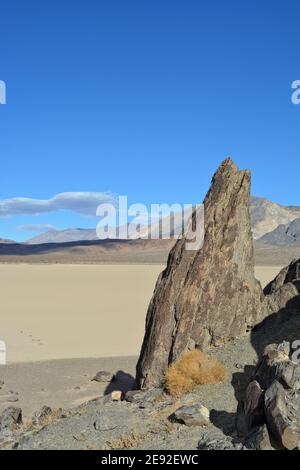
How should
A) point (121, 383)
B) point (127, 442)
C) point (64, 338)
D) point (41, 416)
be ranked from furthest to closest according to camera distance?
point (64, 338) < point (121, 383) < point (41, 416) < point (127, 442)

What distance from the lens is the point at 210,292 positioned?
1276cm

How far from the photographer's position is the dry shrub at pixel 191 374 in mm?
10930

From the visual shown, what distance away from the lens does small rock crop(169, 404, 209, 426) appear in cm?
909

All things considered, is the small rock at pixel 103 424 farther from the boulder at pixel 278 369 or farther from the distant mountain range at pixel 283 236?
the distant mountain range at pixel 283 236

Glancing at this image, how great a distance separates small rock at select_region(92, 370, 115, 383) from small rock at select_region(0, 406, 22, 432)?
6087 mm

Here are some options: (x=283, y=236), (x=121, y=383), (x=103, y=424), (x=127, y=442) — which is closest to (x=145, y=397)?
(x=103, y=424)

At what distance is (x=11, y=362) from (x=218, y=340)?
34.1 ft

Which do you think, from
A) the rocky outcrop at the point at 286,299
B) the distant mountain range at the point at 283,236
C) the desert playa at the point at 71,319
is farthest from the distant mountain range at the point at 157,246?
the rocky outcrop at the point at 286,299

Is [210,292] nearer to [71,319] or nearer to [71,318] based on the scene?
[71,319]

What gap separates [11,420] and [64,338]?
48.7ft

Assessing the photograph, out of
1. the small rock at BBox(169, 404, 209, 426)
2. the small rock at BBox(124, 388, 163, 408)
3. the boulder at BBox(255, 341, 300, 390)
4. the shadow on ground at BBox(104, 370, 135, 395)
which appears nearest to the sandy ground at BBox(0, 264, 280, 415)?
the shadow on ground at BBox(104, 370, 135, 395)

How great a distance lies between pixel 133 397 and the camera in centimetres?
1118

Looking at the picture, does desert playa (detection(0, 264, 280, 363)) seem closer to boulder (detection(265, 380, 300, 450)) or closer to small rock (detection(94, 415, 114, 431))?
small rock (detection(94, 415, 114, 431))

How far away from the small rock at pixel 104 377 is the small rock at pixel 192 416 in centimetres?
805
